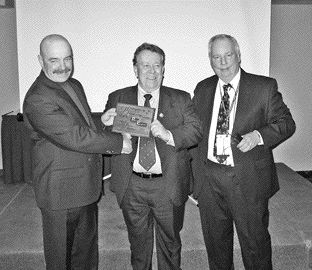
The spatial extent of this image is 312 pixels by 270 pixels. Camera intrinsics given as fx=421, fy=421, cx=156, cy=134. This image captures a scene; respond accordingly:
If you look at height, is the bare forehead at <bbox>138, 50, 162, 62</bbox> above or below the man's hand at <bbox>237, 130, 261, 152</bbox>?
above

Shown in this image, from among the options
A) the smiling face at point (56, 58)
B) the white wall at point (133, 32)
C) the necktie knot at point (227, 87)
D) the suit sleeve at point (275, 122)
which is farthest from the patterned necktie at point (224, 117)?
the white wall at point (133, 32)

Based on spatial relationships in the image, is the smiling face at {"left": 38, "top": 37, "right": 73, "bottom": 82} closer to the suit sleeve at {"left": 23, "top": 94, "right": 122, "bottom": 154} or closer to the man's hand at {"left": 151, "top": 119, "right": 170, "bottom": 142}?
the suit sleeve at {"left": 23, "top": 94, "right": 122, "bottom": 154}

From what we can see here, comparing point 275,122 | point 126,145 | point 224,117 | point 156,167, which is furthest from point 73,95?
point 275,122

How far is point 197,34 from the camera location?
575 cm

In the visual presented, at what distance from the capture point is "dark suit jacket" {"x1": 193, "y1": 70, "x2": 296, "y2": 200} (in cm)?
274

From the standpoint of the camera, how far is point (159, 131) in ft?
8.52

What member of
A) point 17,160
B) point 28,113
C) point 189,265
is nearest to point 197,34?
point 17,160

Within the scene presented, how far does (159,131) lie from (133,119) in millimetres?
176

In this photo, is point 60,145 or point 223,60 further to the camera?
point 223,60

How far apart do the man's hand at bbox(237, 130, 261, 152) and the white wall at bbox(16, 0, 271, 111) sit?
3.32 metres

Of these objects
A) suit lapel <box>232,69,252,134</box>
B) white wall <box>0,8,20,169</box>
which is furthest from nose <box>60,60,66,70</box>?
white wall <box>0,8,20,169</box>

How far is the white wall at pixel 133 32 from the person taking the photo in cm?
566

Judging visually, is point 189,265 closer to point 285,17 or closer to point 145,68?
point 145,68

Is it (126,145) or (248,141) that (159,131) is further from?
(248,141)
